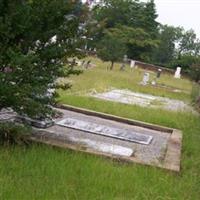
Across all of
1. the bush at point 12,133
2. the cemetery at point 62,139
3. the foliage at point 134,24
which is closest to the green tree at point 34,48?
the cemetery at point 62,139

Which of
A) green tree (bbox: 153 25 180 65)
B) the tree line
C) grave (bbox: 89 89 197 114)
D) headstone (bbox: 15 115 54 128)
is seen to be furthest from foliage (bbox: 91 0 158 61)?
headstone (bbox: 15 115 54 128)

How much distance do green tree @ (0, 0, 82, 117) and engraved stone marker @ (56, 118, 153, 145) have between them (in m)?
1.51

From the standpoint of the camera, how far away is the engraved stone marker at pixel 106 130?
7.27 metres

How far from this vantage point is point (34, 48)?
5840 millimetres

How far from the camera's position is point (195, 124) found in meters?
10.1

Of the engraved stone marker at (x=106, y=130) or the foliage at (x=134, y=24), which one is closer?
the engraved stone marker at (x=106, y=130)

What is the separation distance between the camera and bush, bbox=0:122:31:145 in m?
5.38

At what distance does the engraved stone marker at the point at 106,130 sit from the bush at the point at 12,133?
6.15 feet

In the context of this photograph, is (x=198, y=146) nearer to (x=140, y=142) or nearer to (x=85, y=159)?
(x=140, y=142)

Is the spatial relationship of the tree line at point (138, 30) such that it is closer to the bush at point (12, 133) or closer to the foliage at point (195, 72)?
the foliage at point (195, 72)

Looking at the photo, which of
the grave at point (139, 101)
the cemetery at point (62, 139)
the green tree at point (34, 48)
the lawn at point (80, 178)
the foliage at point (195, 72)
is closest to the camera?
the lawn at point (80, 178)

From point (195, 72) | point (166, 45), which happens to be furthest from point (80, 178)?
point (166, 45)

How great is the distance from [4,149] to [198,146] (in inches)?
134

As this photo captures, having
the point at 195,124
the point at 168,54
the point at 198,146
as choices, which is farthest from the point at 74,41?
the point at 168,54
